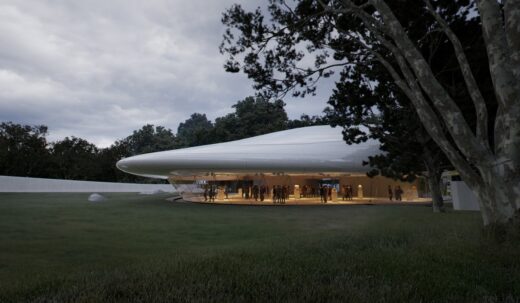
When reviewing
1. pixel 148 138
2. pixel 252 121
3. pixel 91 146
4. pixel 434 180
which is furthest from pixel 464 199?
pixel 148 138

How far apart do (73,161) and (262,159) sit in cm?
4428

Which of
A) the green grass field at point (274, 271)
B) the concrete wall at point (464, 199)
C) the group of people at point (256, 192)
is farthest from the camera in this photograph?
the group of people at point (256, 192)

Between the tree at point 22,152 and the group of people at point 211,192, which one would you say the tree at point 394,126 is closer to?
the group of people at point 211,192

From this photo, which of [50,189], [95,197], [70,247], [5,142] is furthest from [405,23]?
[5,142]

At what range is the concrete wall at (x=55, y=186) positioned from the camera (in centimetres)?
3997

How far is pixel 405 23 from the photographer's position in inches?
507

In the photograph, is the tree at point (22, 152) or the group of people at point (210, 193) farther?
the tree at point (22, 152)

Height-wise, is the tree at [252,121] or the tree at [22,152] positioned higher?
the tree at [252,121]

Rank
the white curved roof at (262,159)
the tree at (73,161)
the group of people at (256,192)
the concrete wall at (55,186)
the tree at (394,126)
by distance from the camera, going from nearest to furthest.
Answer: the tree at (394,126) < the white curved roof at (262,159) < the group of people at (256,192) < the concrete wall at (55,186) < the tree at (73,161)

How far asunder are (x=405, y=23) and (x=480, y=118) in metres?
7.09

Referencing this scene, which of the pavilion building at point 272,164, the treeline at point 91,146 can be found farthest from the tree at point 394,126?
the treeline at point 91,146

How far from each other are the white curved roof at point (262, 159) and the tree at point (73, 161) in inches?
1408

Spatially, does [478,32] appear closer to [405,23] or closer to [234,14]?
[405,23]

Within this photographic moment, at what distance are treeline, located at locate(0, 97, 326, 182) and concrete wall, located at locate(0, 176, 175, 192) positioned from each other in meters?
7.08
